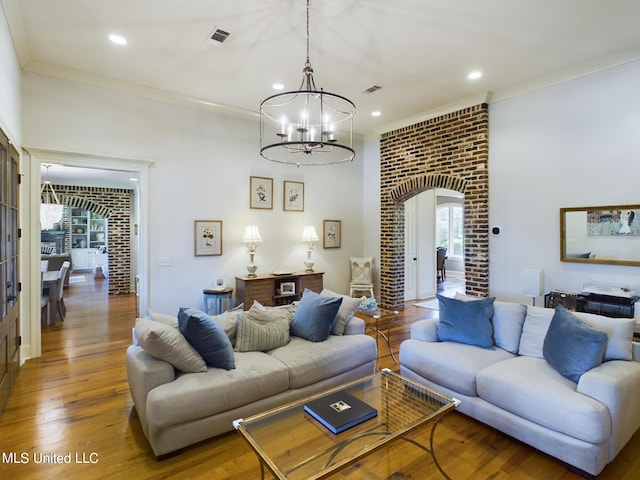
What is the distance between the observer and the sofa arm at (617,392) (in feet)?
6.63

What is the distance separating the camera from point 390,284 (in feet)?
20.9

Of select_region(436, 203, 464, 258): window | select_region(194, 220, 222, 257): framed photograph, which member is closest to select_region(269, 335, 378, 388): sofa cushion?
select_region(194, 220, 222, 257): framed photograph

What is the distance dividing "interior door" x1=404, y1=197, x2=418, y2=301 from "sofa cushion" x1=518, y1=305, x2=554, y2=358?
13.6 feet

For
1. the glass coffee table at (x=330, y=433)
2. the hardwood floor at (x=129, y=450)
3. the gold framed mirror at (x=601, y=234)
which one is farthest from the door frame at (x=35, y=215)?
the gold framed mirror at (x=601, y=234)

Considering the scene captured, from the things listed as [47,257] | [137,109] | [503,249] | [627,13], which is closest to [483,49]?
[627,13]

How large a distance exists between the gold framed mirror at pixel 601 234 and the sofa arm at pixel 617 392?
2.08 metres

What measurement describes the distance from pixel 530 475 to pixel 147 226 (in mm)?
4667

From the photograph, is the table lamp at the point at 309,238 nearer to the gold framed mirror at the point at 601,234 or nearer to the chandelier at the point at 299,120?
the chandelier at the point at 299,120

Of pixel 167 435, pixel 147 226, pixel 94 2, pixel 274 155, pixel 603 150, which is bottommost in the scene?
pixel 167 435

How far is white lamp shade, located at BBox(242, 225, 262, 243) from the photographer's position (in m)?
5.25

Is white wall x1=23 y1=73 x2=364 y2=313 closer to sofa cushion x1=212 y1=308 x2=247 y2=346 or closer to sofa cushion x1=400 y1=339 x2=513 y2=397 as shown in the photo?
sofa cushion x1=212 y1=308 x2=247 y2=346

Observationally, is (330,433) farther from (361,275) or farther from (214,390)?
(361,275)

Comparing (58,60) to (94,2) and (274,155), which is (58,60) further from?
(274,155)

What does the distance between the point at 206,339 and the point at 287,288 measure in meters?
3.08
